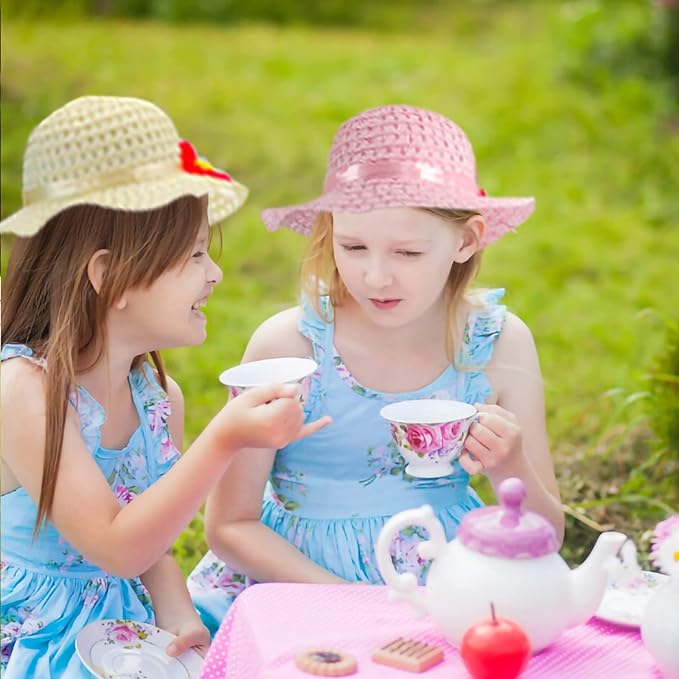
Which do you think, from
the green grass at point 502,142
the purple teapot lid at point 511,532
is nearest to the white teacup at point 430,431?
the purple teapot lid at point 511,532

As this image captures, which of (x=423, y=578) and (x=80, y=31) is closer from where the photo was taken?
(x=423, y=578)

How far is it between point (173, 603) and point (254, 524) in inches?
9.5

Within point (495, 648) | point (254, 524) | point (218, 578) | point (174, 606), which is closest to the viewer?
point (495, 648)

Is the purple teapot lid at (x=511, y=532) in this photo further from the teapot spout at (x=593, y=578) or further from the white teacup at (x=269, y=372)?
the white teacup at (x=269, y=372)

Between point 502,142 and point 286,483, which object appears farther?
point 502,142

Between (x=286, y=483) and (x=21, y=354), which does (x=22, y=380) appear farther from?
(x=286, y=483)

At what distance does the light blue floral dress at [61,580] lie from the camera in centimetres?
243

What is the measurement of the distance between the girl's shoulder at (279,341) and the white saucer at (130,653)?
2.14ft

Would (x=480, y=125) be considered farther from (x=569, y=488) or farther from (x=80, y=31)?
(x=569, y=488)

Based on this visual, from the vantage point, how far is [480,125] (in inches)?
334

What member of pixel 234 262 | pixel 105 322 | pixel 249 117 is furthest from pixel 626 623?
pixel 249 117

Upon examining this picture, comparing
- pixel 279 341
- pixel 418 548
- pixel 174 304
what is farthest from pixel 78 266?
pixel 418 548

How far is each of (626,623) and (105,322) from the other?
1.13 meters

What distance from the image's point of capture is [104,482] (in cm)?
233
